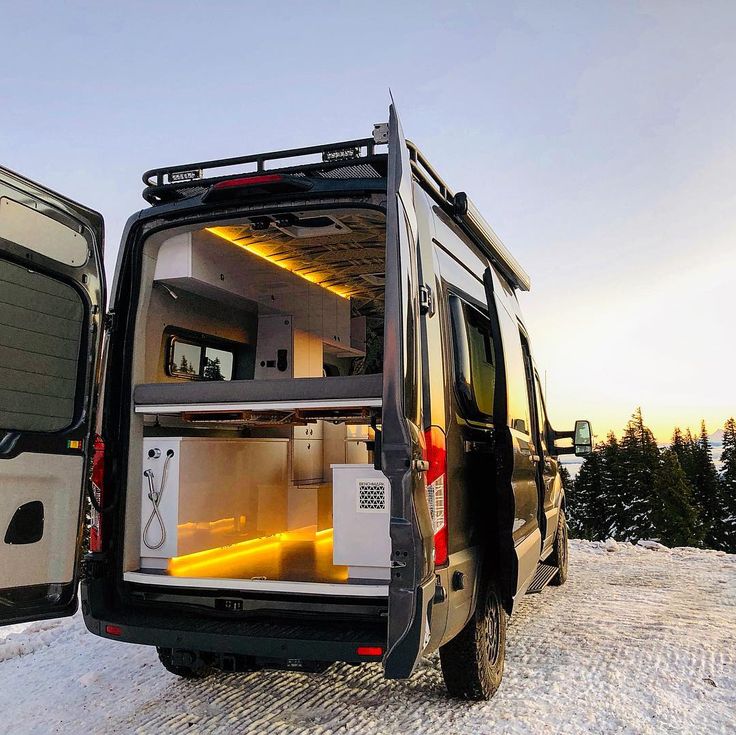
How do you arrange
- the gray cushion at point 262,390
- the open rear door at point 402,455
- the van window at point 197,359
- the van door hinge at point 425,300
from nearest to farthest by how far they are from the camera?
the open rear door at point 402,455
the van door hinge at point 425,300
the gray cushion at point 262,390
the van window at point 197,359

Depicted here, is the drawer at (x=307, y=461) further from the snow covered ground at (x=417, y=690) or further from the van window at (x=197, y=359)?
the snow covered ground at (x=417, y=690)

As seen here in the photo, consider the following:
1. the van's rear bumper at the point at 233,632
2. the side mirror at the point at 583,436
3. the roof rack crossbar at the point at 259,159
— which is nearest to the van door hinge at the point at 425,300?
the roof rack crossbar at the point at 259,159

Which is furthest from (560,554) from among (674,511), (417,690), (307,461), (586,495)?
(586,495)

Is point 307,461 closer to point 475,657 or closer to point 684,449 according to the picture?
point 475,657

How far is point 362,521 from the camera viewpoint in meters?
3.53

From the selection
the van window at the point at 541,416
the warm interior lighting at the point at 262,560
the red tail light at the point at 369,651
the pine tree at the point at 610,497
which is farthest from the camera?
the pine tree at the point at 610,497

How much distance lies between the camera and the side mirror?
6152 mm

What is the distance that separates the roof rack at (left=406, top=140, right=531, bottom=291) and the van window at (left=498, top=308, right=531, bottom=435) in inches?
18.7

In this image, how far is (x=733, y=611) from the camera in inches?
237

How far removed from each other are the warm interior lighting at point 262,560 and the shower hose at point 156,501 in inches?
5.8

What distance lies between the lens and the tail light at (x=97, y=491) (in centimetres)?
355

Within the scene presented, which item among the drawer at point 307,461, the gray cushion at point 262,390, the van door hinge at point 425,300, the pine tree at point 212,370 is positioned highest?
the pine tree at point 212,370

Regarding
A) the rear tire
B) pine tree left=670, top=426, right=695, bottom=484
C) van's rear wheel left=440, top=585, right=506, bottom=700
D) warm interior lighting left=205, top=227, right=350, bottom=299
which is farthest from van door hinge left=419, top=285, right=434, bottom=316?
pine tree left=670, top=426, right=695, bottom=484

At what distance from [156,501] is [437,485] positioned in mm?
1757
